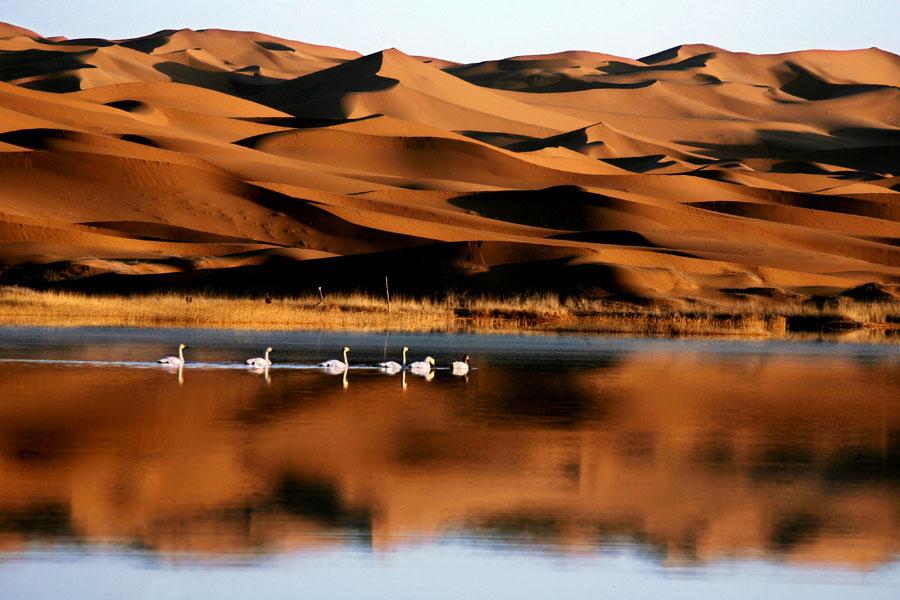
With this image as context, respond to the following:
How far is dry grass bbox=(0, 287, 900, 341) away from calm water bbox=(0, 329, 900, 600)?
15.8 m

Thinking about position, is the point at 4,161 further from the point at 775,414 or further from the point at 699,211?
the point at 775,414

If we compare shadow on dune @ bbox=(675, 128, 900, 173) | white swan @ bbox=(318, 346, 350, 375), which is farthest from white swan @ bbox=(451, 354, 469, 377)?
shadow on dune @ bbox=(675, 128, 900, 173)

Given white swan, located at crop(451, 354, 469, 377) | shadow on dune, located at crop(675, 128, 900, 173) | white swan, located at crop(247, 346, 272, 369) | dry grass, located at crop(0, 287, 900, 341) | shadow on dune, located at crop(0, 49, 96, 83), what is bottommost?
dry grass, located at crop(0, 287, 900, 341)

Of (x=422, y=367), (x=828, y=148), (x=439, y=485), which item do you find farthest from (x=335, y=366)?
(x=828, y=148)

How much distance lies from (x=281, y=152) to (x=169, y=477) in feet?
301

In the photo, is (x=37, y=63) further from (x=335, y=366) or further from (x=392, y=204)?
(x=335, y=366)

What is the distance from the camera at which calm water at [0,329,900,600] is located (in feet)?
35.5

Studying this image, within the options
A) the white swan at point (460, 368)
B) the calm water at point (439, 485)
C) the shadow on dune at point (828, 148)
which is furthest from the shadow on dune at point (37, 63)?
the calm water at point (439, 485)

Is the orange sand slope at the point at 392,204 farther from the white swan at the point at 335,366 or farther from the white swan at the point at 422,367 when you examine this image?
the white swan at the point at 335,366

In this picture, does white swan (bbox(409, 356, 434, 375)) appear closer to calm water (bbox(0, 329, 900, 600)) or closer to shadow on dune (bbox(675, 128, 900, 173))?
calm water (bbox(0, 329, 900, 600))

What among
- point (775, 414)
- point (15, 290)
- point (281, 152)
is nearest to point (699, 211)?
point (281, 152)

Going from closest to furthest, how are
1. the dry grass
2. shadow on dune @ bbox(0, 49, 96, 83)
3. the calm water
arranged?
the calm water
the dry grass
shadow on dune @ bbox(0, 49, 96, 83)

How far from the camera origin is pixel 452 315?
46.7 meters

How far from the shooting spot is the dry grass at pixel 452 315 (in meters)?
42.1
